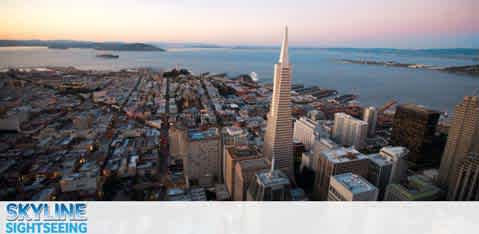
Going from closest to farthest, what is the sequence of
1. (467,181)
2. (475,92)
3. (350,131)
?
(467,181), (475,92), (350,131)

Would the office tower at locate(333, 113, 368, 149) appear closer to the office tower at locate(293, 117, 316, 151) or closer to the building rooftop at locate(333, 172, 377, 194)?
the office tower at locate(293, 117, 316, 151)

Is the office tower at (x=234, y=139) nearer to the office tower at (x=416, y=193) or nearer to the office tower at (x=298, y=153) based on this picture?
the office tower at (x=298, y=153)

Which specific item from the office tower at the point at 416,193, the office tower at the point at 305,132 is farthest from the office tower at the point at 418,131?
the office tower at the point at 305,132

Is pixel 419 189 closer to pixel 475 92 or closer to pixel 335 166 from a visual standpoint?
pixel 335 166

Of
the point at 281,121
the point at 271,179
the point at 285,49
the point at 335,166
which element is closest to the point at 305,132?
the point at 281,121

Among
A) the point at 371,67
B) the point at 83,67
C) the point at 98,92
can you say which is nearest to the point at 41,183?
the point at 98,92

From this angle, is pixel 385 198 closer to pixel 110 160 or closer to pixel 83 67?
pixel 110 160
